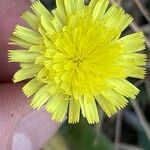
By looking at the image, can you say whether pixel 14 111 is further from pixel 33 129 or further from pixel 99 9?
pixel 99 9

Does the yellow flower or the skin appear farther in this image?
the skin

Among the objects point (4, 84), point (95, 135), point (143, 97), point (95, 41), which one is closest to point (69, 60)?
point (95, 41)

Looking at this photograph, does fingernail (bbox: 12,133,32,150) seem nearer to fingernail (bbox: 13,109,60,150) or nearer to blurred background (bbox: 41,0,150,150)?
fingernail (bbox: 13,109,60,150)


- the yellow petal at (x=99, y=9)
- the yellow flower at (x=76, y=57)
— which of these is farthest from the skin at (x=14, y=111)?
the yellow petal at (x=99, y=9)

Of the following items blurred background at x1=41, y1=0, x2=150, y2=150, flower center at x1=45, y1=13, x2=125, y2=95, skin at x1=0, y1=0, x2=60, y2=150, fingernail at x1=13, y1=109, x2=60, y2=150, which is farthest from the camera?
blurred background at x1=41, y1=0, x2=150, y2=150

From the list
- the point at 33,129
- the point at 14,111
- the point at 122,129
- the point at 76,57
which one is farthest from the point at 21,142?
the point at 122,129

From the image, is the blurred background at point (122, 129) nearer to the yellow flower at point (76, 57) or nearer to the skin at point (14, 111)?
the skin at point (14, 111)

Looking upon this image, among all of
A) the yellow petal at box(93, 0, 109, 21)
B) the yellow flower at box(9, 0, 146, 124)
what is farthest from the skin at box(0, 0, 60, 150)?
the yellow petal at box(93, 0, 109, 21)
